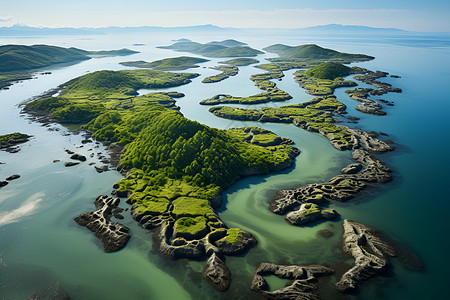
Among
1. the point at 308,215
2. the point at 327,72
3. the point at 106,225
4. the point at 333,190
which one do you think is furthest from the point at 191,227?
the point at 327,72

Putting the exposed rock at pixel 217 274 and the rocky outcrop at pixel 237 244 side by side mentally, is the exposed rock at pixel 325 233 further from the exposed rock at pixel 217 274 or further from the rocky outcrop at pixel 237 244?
the exposed rock at pixel 217 274

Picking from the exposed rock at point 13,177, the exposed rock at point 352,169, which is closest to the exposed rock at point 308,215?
the exposed rock at point 352,169

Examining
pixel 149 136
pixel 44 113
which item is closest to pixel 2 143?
pixel 44 113

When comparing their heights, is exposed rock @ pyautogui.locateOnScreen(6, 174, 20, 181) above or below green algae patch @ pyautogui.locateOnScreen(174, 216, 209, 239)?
below

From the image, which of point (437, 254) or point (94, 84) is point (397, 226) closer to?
point (437, 254)

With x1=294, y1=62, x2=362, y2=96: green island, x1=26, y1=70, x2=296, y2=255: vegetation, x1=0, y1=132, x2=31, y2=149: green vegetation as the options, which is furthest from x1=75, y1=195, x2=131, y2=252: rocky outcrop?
x1=294, y1=62, x2=362, y2=96: green island

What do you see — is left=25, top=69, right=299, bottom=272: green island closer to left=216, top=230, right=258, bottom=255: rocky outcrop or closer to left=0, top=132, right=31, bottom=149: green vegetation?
left=216, top=230, right=258, bottom=255: rocky outcrop

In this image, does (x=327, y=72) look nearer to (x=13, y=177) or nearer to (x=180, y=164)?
(x=180, y=164)
